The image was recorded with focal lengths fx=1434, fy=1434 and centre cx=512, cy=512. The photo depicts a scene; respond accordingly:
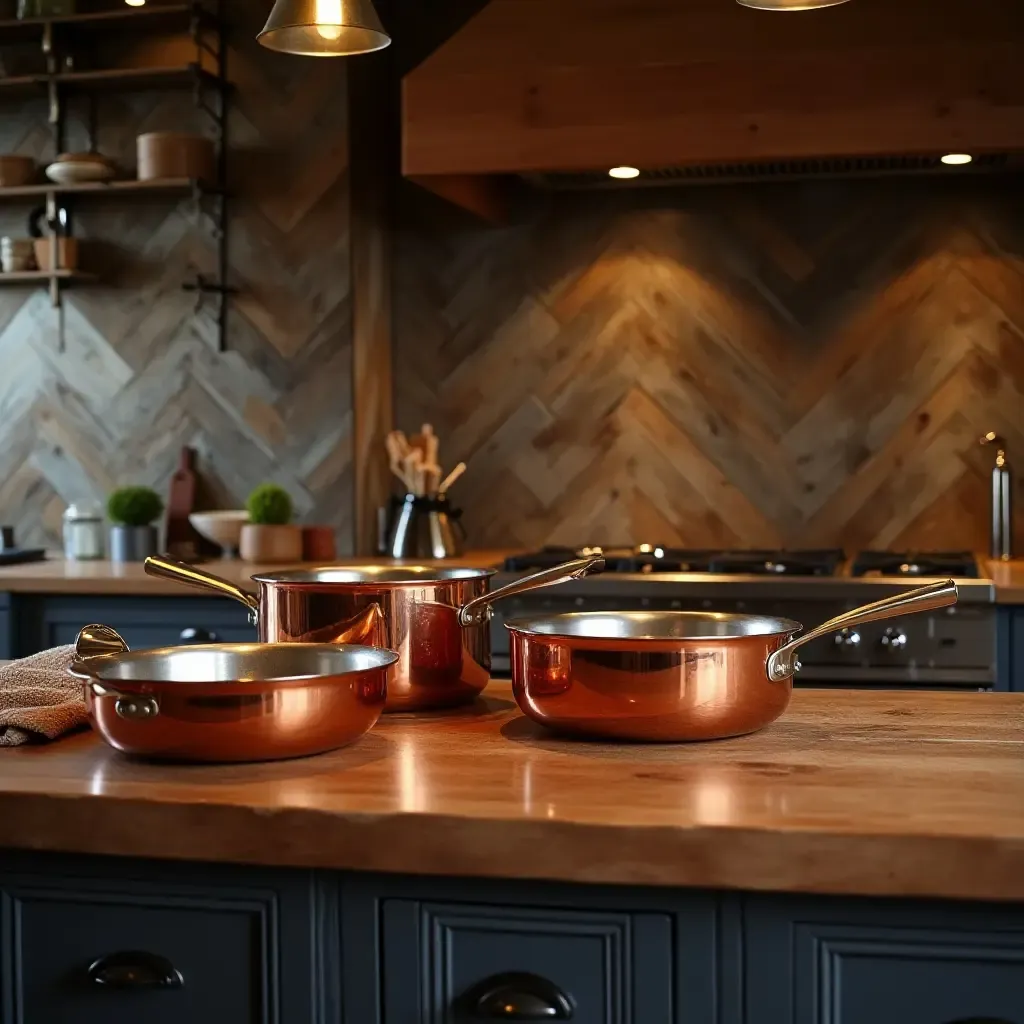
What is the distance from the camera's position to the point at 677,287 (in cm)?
405

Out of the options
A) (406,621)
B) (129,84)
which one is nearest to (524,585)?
(406,621)

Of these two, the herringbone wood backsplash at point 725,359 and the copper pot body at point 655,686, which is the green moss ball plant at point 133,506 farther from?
the copper pot body at point 655,686

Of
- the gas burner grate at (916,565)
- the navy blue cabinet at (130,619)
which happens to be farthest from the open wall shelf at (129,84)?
the gas burner grate at (916,565)

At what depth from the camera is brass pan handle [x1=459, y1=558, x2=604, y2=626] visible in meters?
1.65

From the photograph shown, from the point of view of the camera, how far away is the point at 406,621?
5.68 ft

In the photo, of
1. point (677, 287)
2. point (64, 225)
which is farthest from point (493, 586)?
point (64, 225)

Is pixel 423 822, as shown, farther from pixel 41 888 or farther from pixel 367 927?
pixel 41 888

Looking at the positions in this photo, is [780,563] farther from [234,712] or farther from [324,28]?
[234,712]

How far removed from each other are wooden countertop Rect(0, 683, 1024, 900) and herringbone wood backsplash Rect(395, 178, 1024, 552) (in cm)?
243

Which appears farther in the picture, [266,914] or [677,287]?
[677,287]

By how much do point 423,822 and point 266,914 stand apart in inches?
8.5

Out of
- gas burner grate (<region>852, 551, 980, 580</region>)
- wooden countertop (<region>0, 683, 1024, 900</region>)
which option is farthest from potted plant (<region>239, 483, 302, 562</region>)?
wooden countertop (<region>0, 683, 1024, 900</region>)

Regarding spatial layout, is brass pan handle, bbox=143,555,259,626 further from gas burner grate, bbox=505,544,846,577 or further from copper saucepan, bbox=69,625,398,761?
gas burner grate, bbox=505,544,846,577

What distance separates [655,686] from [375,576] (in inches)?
21.5
